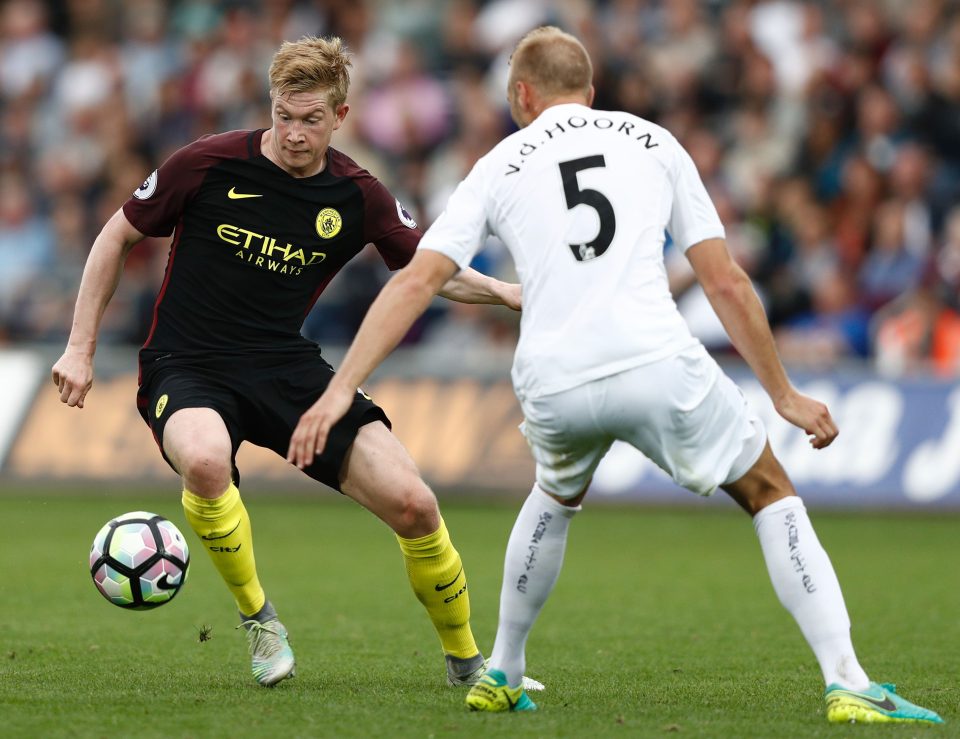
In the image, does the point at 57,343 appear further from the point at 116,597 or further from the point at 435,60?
the point at 116,597

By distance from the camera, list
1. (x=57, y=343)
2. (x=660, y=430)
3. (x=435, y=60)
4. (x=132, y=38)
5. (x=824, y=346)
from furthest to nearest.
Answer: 1. (x=132, y=38)
2. (x=435, y=60)
3. (x=57, y=343)
4. (x=824, y=346)
5. (x=660, y=430)

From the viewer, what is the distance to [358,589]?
29.7 ft

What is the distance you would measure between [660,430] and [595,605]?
12.2ft

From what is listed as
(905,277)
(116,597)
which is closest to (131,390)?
(905,277)

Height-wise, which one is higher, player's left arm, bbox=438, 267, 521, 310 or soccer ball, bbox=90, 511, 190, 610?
player's left arm, bbox=438, 267, 521, 310

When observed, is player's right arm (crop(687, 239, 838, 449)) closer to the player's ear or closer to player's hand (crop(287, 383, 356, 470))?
player's hand (crop(287, 383, 356, 470))

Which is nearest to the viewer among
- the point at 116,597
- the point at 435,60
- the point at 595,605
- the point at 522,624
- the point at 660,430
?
the point at 660,430

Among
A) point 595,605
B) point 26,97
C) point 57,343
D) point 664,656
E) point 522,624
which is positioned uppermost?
point 522,624

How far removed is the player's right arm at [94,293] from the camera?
6.00 meters

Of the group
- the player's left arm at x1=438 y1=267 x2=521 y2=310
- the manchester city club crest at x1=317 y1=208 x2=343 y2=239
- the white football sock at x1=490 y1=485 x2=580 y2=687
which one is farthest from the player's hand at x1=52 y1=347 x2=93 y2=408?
the white football sock at x1=490 y1=485 x2=580 y2=687

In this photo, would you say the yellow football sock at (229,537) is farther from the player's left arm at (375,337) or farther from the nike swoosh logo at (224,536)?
the player's left arm at (375,337)

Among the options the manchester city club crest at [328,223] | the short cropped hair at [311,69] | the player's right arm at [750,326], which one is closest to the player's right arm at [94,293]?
the manchester city club crest at [328,223]

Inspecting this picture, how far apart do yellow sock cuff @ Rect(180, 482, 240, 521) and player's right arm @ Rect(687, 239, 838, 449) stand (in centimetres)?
201

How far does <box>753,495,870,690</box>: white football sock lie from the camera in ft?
16.3
